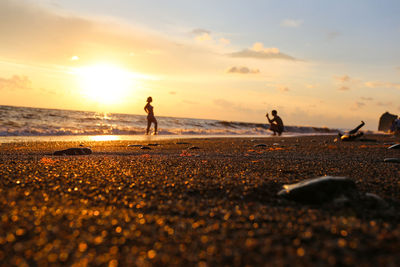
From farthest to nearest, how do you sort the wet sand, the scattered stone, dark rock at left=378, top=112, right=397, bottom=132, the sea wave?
dark rock at left=378, top=112, right=397, bottom=132
the sea wave
the scattered stone
the wet sand

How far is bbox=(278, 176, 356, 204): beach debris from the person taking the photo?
3381 millimetres

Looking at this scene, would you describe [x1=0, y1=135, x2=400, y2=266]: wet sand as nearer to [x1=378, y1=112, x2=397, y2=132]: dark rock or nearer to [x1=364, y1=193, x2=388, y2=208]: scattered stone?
[x1=364, y1=193, x2=388, y2=208]: scattered stone

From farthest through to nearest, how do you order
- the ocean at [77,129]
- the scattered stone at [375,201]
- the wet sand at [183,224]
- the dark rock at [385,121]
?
1. the dark rock at [385,121]
2. the ocean at [77,129]
3. the scattered stone at [375,201]
4. the wet sand at [183,224]

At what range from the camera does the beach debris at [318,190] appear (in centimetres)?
338

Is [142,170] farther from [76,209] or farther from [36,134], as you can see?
[36,134]

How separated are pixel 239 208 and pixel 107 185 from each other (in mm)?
1946

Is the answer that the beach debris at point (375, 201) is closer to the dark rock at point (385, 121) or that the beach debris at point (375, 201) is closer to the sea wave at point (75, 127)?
the sea wave at point (75, 127)

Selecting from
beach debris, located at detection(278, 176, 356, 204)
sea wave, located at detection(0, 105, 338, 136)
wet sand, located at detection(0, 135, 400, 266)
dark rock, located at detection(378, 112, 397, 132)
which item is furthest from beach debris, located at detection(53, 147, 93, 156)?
dark rock, located at detection(378, 112, 397, 132)

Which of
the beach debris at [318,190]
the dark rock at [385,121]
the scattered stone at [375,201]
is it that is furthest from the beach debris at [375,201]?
the dark rock at [385,121]

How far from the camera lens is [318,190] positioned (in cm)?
342

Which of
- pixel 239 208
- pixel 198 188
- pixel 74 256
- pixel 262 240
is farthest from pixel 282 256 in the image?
pixel 198 188

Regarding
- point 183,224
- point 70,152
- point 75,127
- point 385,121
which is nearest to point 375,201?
point 183,224

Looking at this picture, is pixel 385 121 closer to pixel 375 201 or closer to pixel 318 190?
pixel 375 201

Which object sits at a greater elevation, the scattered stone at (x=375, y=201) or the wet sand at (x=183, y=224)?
the scattered stone at (x=375, y=201)
